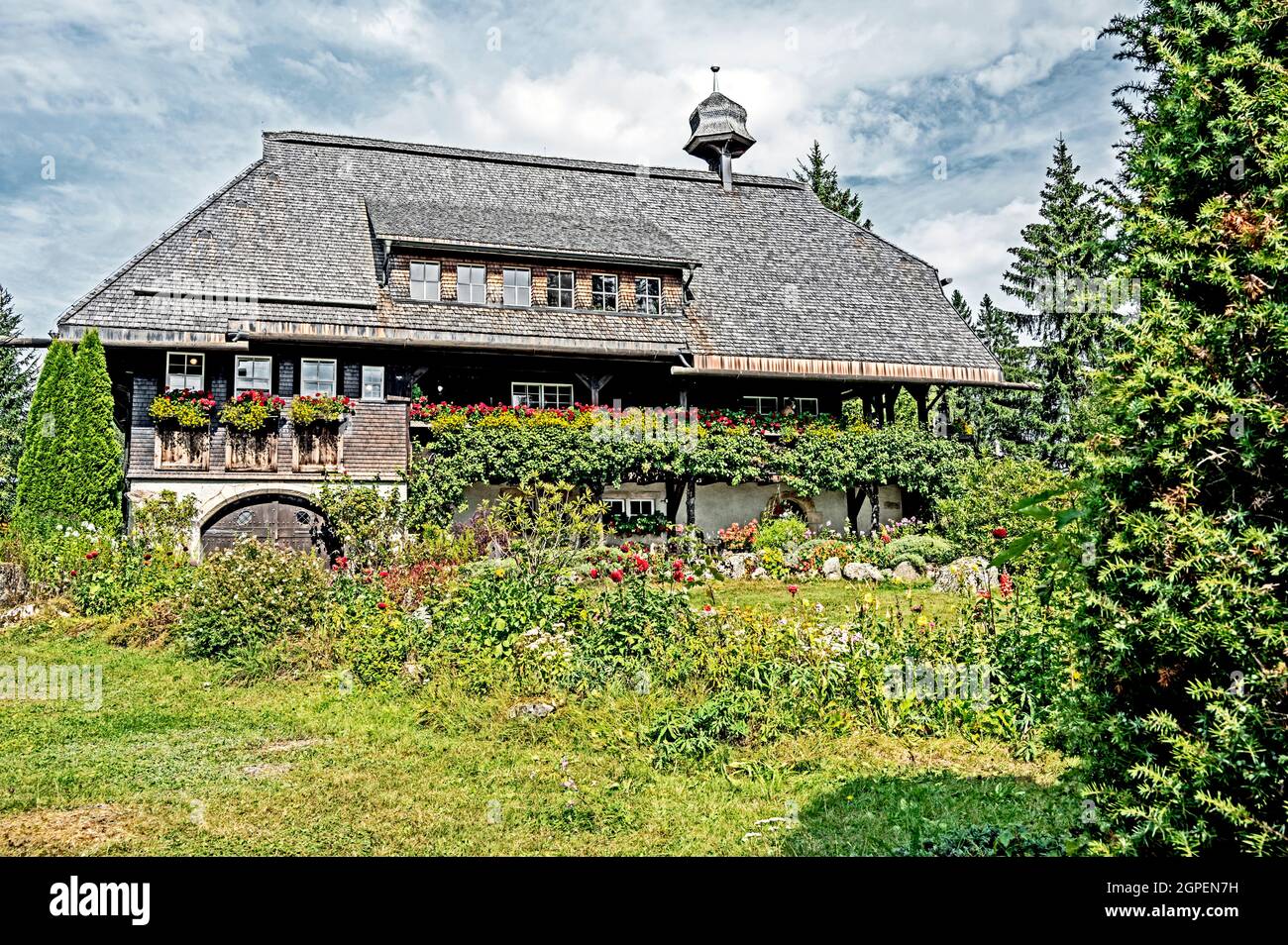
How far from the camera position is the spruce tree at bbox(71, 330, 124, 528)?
1656 cm

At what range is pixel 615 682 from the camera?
7.82 m

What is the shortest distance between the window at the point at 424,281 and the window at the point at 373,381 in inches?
77.1

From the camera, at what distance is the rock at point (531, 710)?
7469 mm

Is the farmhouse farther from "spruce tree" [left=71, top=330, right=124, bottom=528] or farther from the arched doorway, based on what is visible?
"spruce tree" [left=71, top=330, right=124, bottom=528]

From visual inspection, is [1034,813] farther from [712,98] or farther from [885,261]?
[712,98]

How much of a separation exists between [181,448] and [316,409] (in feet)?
8.47

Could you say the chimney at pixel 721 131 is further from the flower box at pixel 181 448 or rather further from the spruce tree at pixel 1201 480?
the spruce tree at pixel 1201 480

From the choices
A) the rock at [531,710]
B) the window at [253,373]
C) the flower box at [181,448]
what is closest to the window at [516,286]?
the window at [253,373]

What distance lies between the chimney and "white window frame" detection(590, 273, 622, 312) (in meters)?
6.97

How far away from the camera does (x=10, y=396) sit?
38.0 meters

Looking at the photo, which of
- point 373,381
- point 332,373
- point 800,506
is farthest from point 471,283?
point 800,506

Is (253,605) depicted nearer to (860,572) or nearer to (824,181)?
(860,572)

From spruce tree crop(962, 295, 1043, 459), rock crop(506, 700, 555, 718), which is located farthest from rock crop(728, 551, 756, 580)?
spruce tree crop(962, 295, 1043, 459)

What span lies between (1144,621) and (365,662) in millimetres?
7062
